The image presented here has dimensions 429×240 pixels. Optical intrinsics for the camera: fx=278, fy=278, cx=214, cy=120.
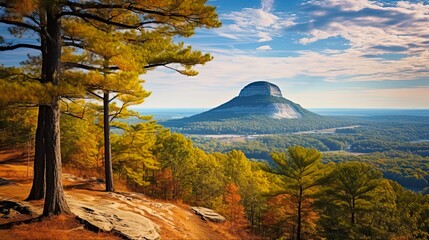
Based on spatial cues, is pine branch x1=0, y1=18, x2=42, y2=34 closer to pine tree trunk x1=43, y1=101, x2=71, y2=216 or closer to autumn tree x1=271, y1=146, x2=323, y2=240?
pine tree trunk x1=43, y1=101, x2=71, y2=216

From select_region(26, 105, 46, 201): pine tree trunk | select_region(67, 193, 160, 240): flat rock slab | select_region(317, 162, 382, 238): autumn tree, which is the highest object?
select_region(26, 105, 46, 201): pine tree trunk

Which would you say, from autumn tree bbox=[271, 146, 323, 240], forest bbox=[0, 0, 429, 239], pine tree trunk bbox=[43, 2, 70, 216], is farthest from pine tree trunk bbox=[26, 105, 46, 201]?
autumn tree bbox=[271, 146, 323, 240]

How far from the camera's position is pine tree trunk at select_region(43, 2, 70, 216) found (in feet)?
28.0

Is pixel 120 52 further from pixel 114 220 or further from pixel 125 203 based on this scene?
pixel 125 203

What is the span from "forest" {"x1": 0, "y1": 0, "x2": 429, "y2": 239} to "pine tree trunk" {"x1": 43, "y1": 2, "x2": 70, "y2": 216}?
0.10ft

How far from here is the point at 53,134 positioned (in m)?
8.56

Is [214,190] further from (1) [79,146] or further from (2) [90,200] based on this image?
(2) [90,200]

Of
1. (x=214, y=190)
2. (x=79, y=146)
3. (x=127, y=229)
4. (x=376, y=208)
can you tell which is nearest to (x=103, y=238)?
(x=127, y=229)

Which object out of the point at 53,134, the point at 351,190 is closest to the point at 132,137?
the point at 53,134

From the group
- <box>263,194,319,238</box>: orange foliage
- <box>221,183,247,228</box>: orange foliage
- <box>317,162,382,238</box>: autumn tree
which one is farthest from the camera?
<box>221,183,247,228</box>: orange foliage

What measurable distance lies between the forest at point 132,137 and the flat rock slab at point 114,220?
85cm

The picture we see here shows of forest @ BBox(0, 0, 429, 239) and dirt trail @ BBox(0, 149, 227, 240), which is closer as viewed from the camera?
forest @ BBox(0, 0, 429, 239)

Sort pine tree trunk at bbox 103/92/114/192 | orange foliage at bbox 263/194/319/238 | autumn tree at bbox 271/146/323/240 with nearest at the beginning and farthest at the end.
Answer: pine tree trunk at bbox 103/92/114/192, autumn tree at bbox 271/146/323/240, orange foliage at bbox 263/194/319/238

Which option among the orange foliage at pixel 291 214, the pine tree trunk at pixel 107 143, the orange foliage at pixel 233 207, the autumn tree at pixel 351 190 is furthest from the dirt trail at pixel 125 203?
the orange foliage at pixel 233 207
